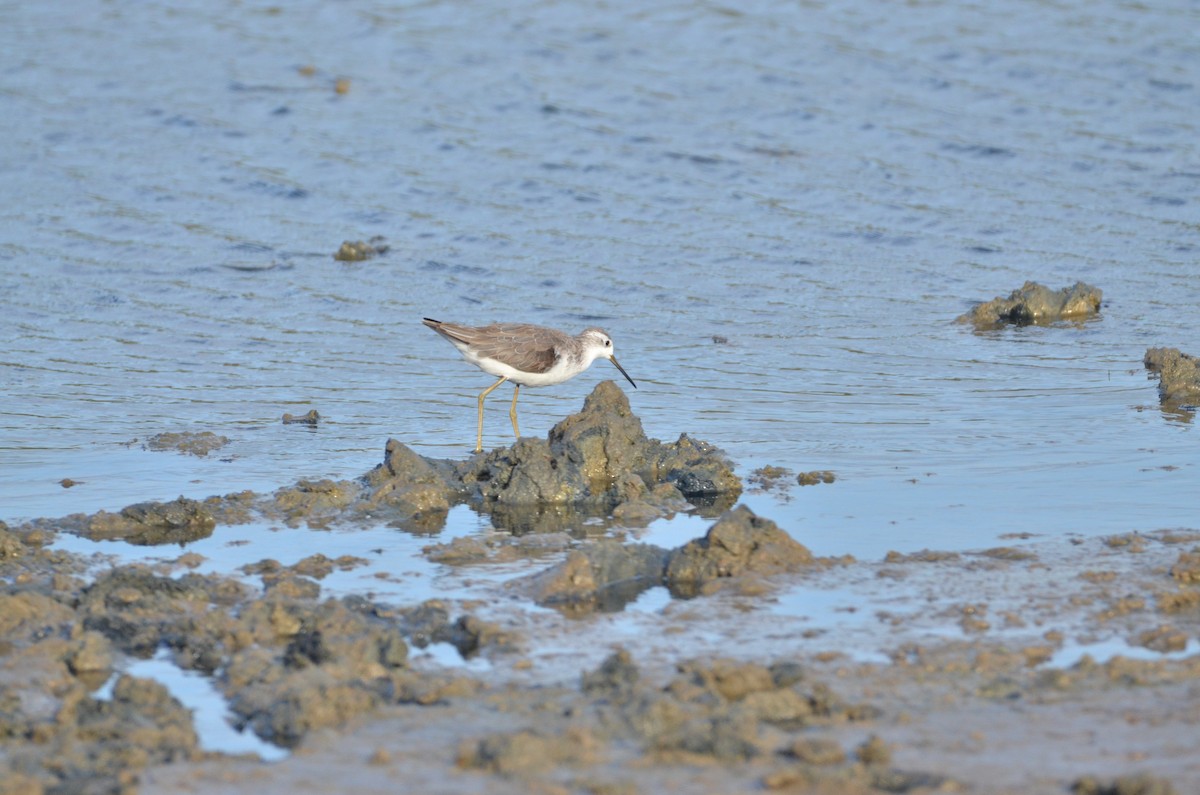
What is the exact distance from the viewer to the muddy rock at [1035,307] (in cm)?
1309

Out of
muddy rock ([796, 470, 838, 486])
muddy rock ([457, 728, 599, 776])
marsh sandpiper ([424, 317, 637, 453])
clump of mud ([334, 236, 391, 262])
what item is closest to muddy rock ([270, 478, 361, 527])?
marsh sandpiper ([424, 317, 637, 453])

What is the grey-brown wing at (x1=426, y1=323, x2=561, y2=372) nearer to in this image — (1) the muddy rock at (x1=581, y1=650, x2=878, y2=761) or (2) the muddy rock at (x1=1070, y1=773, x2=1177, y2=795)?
(1) the muddy rock at (x1=581, y1=650, x2=878, y2=761)

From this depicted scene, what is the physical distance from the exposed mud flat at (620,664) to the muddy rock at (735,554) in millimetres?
13

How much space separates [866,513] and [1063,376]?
3.48 m

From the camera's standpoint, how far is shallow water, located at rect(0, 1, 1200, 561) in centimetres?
1010

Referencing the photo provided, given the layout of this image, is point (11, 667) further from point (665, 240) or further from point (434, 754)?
point (665, 240)

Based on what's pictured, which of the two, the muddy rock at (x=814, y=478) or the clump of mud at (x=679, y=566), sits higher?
the muddy rock at (x=814, y=478)

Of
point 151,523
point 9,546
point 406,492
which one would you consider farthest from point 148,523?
point 406,492

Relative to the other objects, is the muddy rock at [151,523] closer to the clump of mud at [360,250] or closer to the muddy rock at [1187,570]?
the muddy rock at [1187,570]

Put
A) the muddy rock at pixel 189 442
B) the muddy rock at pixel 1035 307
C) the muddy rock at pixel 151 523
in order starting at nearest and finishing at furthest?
the muddy rock at pixel 151 523 → the muddy rock at pixel 189 442 → the muddy rock at pixel 1035 307

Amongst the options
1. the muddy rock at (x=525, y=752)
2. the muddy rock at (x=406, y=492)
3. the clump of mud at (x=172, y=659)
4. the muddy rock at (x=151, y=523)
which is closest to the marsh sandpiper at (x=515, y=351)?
the muddy rock at (x=406, y=492)

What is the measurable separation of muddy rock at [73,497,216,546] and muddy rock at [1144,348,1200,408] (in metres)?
6.12

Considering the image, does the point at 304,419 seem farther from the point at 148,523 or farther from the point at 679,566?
the point at 679,566

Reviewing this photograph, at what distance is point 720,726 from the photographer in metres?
5.72
